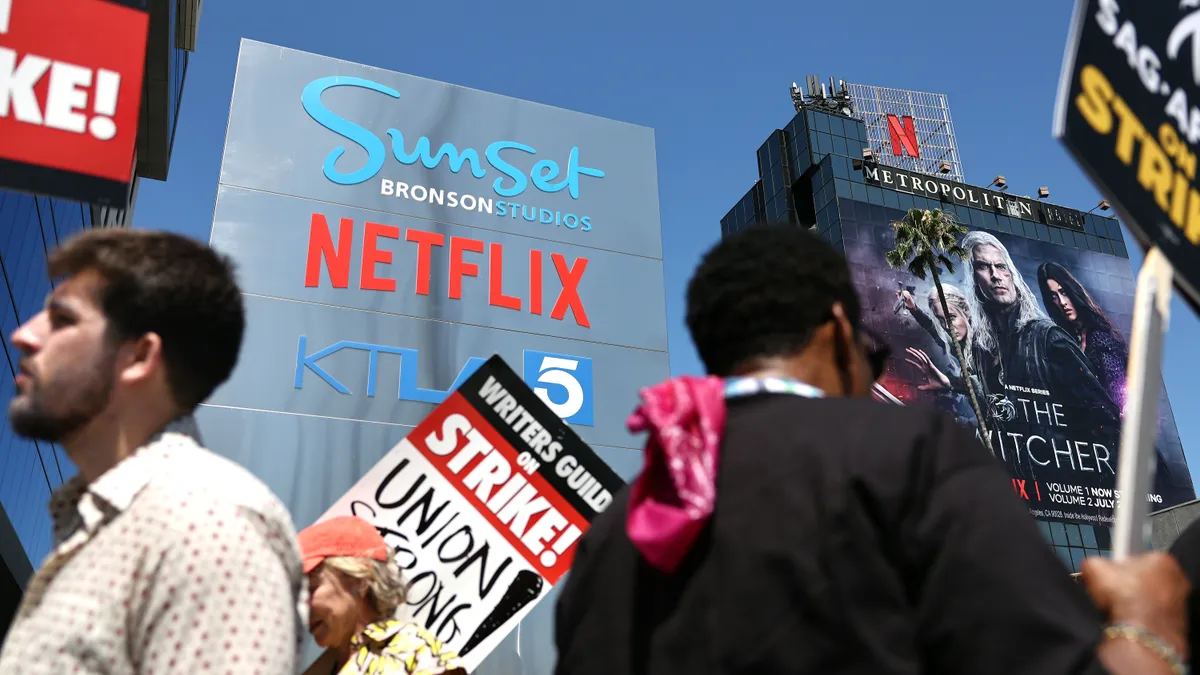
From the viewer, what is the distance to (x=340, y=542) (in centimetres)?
359

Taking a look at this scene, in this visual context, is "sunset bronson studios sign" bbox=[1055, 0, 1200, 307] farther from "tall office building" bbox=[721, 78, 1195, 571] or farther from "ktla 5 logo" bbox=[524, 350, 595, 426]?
"tall office building" bbox=[721, 78, 1195, 571]

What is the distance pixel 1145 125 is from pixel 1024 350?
47.9 m

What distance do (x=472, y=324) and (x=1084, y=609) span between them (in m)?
9.68

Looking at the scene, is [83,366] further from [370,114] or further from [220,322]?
[370,114]

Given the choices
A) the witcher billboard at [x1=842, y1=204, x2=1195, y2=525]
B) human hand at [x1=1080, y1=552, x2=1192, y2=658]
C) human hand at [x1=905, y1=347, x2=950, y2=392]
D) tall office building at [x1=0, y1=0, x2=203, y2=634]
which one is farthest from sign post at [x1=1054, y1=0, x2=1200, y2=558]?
human hand at [x1=905, y1=347, x2=950, y2=392]

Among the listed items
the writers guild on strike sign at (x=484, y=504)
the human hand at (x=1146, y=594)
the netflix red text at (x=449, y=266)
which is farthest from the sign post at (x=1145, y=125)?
the netflix red text at (x=449, y=266)

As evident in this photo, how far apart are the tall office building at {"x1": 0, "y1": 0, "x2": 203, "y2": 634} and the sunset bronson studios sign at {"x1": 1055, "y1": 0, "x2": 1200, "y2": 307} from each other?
13.4 m

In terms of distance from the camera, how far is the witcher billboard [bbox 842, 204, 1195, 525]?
1726 inches

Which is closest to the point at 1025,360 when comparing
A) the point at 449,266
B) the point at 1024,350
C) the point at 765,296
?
the point at 1024,350

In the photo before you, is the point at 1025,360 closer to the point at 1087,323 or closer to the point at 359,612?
the point at 1087,323

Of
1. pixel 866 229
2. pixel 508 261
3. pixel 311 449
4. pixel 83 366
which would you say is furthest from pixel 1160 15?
pixel 866 229

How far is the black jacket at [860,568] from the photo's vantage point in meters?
1.22

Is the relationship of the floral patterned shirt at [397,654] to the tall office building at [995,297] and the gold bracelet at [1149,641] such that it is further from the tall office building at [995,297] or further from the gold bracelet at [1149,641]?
the tall office building at [995,297]

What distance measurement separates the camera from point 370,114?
11562 millimetres
